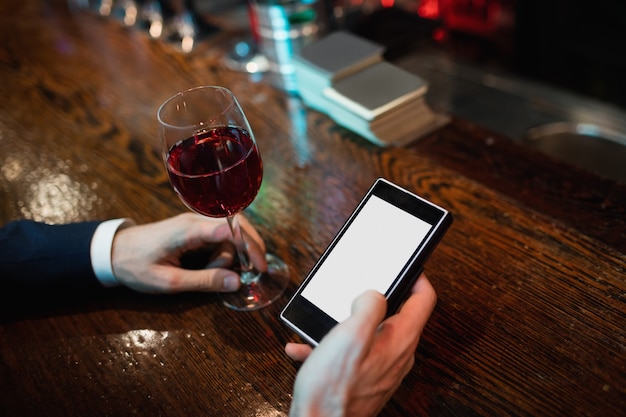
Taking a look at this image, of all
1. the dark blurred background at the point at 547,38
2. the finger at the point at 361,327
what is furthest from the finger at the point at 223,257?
the dark blurred background at the point at 547,38

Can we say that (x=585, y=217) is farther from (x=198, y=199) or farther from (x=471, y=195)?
(x=198, y=199)

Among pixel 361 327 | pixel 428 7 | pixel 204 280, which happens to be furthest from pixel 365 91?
pixel 428 7

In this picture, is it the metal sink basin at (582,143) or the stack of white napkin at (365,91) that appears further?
the metal sink basin at (582,143)

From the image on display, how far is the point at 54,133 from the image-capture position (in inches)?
58.2

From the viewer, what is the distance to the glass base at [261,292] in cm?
95

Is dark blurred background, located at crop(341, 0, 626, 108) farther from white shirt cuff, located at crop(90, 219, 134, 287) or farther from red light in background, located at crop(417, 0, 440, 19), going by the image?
white shirt cuff, located at crop(90, 219, 134, 287)

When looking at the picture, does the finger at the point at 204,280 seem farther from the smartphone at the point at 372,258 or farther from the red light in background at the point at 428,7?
the red light in background at the point at 428,7

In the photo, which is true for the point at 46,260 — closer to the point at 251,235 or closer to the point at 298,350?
the point at 251,235

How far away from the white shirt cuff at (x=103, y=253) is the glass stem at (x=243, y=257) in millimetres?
224

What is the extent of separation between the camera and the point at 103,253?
0.97 meters

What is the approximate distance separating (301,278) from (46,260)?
45 cm

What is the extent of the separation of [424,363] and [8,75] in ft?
5.30

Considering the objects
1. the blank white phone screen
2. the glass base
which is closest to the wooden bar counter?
the glass base

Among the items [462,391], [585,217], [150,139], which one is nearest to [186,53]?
[150,139]
